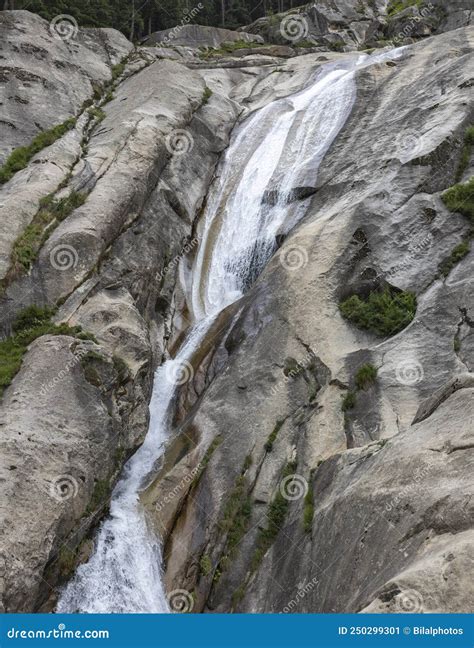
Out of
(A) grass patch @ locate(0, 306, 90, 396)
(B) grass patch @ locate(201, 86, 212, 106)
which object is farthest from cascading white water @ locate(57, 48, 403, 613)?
(A) grass patch @ locate(0, 306, 90, 396)

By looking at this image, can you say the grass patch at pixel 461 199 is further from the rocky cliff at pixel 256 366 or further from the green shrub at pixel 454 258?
the green shrub at pixel 454 258

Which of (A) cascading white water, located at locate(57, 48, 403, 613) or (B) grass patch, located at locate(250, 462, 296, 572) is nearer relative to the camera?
(B) grass patch, located at locate(250, 462, 296, 572)

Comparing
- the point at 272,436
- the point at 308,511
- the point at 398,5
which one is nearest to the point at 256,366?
the point at 272,436

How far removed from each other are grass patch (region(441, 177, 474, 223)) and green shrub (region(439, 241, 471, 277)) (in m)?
1.30

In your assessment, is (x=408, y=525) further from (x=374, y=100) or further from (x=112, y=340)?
(x=374, y=100)

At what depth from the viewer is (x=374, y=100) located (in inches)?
1266

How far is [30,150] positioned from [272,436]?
19.7 meters

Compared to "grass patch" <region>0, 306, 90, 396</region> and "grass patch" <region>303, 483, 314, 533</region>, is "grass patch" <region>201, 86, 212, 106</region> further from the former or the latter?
A: "grass patch" <region>303, 483, 314, 533</region>

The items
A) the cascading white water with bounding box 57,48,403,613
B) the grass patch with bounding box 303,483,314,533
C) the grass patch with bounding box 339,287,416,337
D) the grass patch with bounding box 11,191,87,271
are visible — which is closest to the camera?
the grass patch with bounding box 303,483,314,533

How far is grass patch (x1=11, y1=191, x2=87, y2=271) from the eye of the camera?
71.1ft

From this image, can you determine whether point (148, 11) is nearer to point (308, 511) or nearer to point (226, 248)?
point (226, 248)

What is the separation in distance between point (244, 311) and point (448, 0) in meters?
46.1

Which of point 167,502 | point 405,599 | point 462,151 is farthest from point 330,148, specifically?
point 405,599

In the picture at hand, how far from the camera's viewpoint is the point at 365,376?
1741cm
